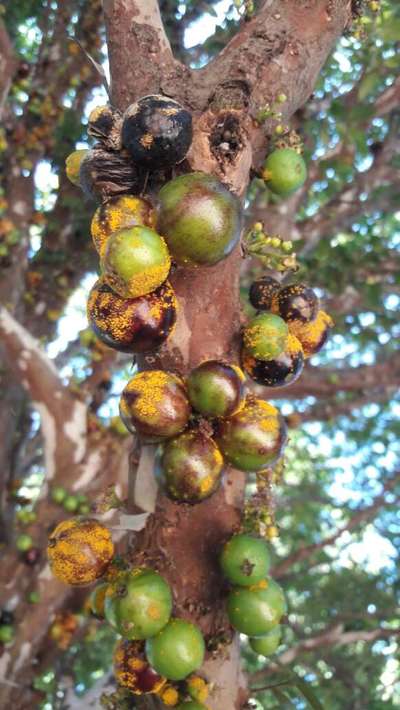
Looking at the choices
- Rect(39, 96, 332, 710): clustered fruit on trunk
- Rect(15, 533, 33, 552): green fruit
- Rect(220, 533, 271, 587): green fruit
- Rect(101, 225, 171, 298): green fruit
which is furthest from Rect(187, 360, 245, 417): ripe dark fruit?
Rect(15, 533, 33, 552): green fruit

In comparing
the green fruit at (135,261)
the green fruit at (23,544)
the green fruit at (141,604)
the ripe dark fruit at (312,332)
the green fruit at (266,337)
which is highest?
the green fruit at (135,261)

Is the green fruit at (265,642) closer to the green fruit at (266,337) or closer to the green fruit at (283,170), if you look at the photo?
the green fruit at (266,337)

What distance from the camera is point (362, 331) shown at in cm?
473

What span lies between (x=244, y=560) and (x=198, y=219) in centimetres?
80

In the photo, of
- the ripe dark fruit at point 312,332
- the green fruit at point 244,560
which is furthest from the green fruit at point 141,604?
the ripe dark fruit at point 312,332

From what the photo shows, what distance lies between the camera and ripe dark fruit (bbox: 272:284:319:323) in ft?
5.10

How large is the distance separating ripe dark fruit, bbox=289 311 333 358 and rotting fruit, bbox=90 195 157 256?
1.70ft

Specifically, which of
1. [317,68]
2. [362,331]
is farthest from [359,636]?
[317,68]

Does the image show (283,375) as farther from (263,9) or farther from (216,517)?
(263,9)

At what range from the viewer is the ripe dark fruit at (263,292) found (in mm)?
1662

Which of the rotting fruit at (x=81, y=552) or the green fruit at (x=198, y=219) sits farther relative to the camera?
the rotting fruit at (x=81, y=552)

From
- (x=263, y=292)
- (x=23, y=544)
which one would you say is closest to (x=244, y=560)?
(x=263, y=292)

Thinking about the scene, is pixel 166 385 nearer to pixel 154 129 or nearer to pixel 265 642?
pixel 154 129

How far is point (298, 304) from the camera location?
155 cm
